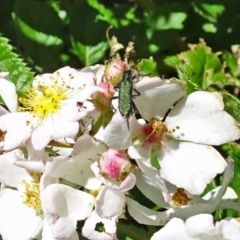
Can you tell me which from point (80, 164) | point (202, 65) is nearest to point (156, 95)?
point (80, 164)

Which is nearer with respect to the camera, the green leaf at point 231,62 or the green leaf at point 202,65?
the green leaf at point 202,65

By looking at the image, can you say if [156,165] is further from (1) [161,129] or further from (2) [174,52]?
(2) [174,52]

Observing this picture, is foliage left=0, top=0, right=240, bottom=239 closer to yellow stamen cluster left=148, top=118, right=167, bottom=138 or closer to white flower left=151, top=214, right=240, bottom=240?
yellow stamen cluster left=148, top=118, right=167, bottom=138

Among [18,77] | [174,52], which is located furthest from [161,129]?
[174,52]

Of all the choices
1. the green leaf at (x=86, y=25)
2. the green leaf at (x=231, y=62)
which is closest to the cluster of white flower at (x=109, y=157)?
the green leaf at (x=86, y=25)

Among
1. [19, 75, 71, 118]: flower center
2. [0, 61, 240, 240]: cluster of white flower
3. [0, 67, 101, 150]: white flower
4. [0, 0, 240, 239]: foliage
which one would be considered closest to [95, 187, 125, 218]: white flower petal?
[0, 61, 240, 240]: cluster of white flower

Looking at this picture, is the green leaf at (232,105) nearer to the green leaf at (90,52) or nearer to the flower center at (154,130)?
the flower center at (154,130)
